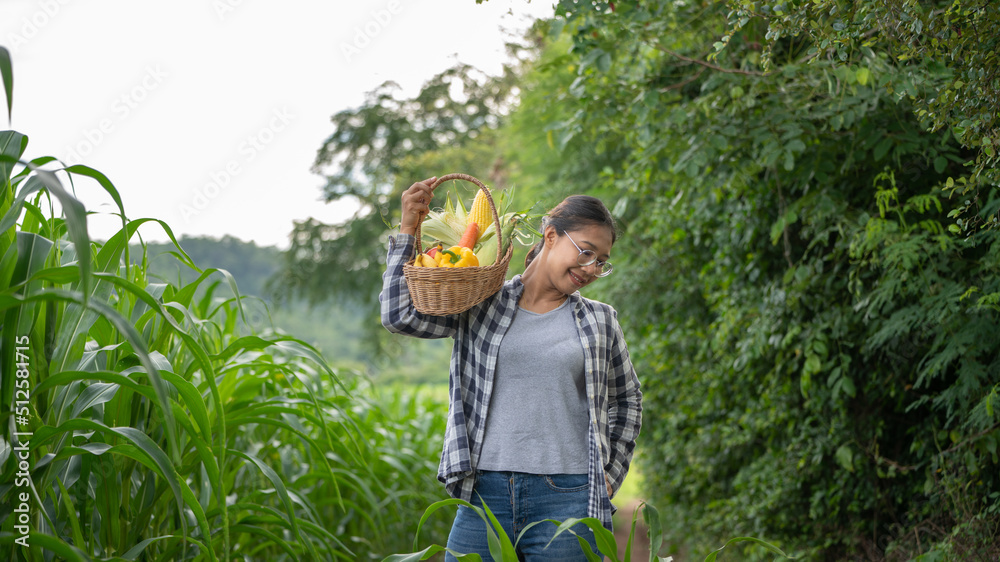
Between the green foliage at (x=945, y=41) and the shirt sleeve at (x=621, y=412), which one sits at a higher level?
the green foliage at (x=945, y=41)

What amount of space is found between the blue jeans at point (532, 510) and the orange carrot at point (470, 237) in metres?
0.58

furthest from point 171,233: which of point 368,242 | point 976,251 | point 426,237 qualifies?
point 368,242

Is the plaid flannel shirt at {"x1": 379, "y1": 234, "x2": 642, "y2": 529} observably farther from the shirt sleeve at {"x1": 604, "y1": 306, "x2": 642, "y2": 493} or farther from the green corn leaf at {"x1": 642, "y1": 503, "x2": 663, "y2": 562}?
the green corn leaf at {"x1": 642, "y1": 503, "x2": 663, "y2": 562}

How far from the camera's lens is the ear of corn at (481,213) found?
1.84 meters

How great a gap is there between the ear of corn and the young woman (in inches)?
5.6

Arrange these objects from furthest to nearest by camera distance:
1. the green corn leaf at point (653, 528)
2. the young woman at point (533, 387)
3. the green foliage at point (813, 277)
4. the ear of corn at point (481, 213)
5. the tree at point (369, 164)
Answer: the tree at point (369, 164) → the green foliage at point (813, 277) → the ear of corn at point (481, 213) → the young woman at point (533, 387) → the green corn leaf at point (653, 528)

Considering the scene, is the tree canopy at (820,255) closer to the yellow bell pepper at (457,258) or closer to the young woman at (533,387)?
the young woman at (533,387)

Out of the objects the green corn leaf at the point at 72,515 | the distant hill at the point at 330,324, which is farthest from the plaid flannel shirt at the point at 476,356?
the distant hill at the point at 330,324

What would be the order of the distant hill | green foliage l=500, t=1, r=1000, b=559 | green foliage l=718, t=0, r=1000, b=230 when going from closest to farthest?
1. green foliage l=718, t=0, r=1000, b=230
2. green foliage l=500, t=1, r=1000, b=559
3. the distant hill

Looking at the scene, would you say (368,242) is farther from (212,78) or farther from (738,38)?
(738,38)

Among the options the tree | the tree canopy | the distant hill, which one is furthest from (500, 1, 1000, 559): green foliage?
the tree

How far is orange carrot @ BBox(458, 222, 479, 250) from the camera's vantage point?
1789mm

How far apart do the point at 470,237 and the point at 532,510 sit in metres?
0.70

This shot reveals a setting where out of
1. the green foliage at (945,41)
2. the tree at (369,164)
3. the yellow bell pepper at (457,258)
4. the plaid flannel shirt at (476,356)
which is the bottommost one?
the plaid flannel shirt at (476,356)
